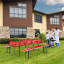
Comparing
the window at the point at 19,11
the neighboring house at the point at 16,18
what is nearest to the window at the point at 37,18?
the neighboring house at the point at 16,18

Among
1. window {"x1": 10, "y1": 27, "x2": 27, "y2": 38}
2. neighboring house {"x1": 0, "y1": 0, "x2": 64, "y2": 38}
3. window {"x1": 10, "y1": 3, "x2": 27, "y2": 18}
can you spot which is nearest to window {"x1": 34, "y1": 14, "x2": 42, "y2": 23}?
neighboring house {"x1": 0, "y1": 0, "x2": 64, "y2": 38}

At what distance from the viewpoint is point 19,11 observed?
66.8 ft

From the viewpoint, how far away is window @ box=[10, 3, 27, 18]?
19962mm

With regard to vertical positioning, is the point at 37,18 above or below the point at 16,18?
above

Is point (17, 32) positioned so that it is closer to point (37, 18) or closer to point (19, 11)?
point (19, 11)

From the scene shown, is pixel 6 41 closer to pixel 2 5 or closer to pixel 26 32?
pixel 26 32

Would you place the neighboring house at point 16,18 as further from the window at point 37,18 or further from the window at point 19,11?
the window at point 37,18

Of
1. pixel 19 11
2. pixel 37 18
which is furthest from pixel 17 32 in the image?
pixel 37 18

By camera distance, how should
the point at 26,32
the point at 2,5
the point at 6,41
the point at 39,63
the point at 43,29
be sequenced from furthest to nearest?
the point at 43,29 < the point at 26,32 < the point at 2,5 < the point at 6,41 < the point at 39,63

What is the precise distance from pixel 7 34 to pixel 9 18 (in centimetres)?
274

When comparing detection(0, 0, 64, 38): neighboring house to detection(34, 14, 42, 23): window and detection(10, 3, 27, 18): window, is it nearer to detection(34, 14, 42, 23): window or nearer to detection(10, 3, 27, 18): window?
Answer: detection(10, 3, 27, 18): window

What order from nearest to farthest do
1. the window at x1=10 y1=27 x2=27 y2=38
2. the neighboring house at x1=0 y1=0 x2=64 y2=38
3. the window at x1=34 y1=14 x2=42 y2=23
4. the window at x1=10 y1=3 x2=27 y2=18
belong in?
the neighboring house at x1=0 y1=0 x2=64 y2=38 → the window at x1=10 y1=3 x2=27 y2=18 → the window at x1=10 y1=27 x2=27 y2=38 → the window at x1=34 y1=14 x2=42 y2=23

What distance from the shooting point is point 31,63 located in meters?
6.46

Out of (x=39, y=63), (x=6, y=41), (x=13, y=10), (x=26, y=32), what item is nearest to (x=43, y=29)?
(x=26, y=32)
